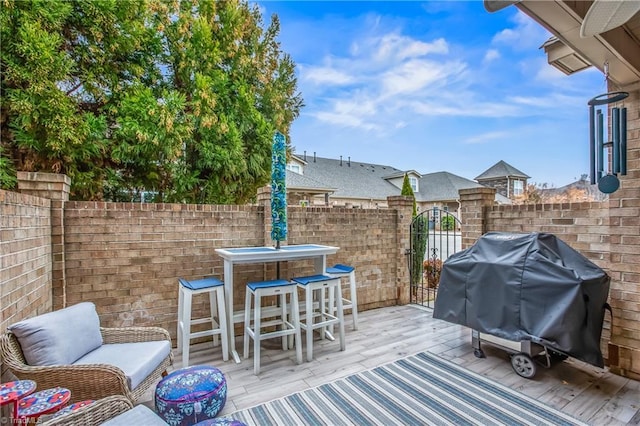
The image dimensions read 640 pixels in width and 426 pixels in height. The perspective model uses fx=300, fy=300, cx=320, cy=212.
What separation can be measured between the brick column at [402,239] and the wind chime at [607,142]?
106 inches

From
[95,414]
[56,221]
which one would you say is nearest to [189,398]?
[95,414]

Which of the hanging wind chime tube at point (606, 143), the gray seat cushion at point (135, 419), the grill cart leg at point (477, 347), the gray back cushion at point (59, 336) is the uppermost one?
the hanging wind chime tube at point (606, 143)

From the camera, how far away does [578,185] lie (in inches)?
480

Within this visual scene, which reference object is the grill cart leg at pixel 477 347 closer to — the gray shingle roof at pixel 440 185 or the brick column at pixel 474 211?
the brick column at pixel 474 211

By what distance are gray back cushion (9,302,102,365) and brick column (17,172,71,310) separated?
2.96ft

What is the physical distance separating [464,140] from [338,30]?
775 cm

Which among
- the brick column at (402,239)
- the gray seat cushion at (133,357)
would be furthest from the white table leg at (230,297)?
the brick column at (402,239)

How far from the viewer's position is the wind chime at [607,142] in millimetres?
2656

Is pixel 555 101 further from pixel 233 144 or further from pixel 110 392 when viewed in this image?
pixel 110 392

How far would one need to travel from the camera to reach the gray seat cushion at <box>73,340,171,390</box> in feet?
6.89

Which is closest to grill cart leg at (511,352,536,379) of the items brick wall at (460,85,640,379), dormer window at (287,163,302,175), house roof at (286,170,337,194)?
brick wall at (460,85,640,379)

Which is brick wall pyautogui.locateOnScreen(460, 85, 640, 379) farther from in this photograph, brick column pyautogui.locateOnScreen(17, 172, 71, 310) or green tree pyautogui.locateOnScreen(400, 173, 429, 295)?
brick column pyautogui.locateOnScreen(17, 172, 71, 310)

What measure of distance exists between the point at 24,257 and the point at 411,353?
3701 mm

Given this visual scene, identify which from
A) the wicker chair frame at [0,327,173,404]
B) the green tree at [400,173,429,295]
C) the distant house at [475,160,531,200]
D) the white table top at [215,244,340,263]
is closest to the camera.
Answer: the wicker chair frame at [0,327,173,404]
